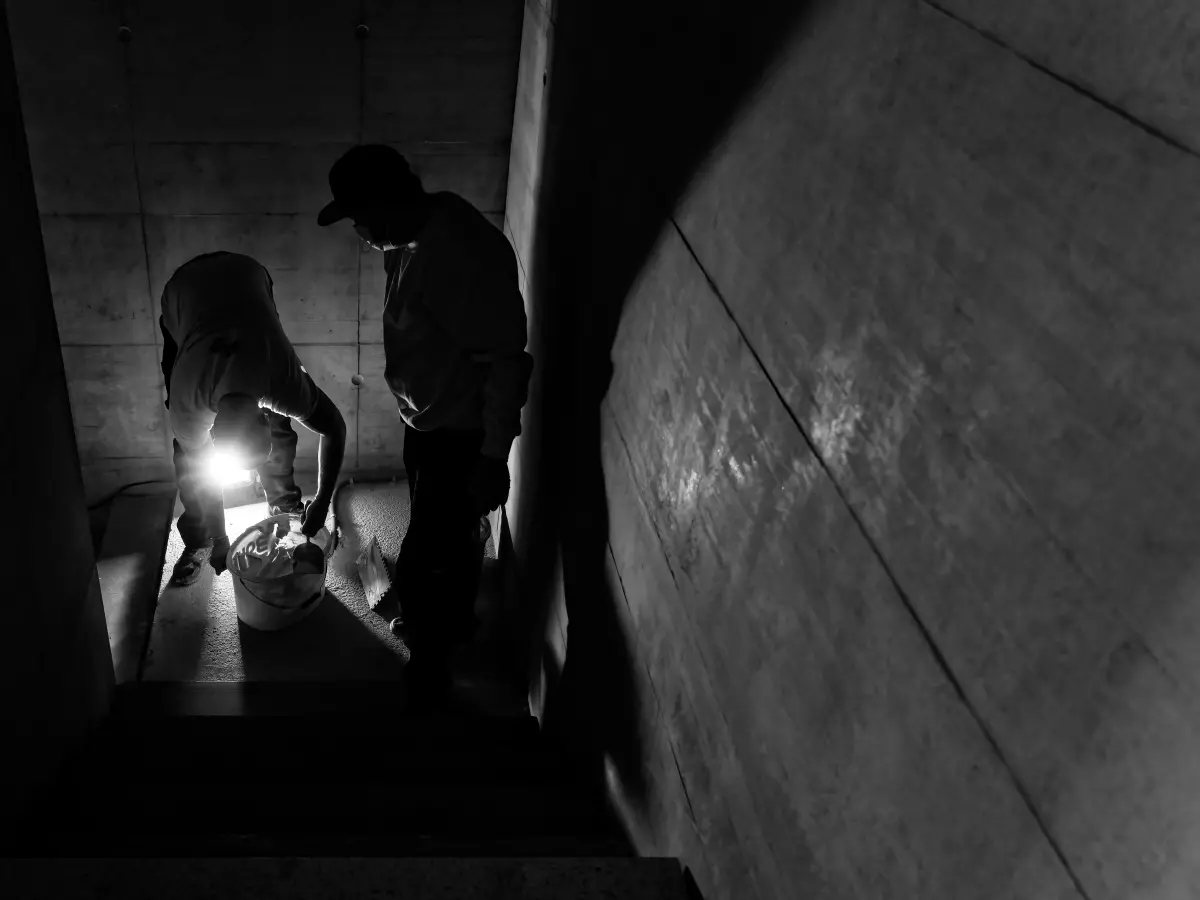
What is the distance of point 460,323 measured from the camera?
9.37 ft

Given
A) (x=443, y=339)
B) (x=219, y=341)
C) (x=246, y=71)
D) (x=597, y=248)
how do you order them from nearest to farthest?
1. (x=597, y=248)
2. (x=443, y=339)
3. (x=219, y=341)
4. (x=246, y=71)

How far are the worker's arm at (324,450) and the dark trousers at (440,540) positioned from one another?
708 mm

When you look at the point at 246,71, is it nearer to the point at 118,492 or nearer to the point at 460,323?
the point at 460,323

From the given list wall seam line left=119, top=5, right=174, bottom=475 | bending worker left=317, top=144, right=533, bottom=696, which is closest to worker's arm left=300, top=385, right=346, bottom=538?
bending worker left=317, top=144, right=533, bottom=696

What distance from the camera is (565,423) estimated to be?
302 centimetres

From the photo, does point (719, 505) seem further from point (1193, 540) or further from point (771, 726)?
point (1193, 540)

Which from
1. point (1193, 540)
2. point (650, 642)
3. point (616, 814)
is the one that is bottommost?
point (616, 814)

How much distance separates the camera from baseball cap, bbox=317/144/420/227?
272 cm

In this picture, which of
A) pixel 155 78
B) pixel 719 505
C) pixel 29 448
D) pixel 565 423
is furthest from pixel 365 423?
pixel 719 505

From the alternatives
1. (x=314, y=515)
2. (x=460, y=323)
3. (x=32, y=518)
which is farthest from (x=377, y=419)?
(x=32, y=518)

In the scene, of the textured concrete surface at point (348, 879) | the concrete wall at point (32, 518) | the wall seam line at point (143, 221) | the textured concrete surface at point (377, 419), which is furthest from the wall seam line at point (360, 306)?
the textured concrete surface at point (348, 879)

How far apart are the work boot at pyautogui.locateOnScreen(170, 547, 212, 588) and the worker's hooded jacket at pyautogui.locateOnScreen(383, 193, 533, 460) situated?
6.73ft

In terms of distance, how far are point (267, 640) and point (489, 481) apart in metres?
1.82

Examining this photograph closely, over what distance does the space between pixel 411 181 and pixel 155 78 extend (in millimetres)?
1763
